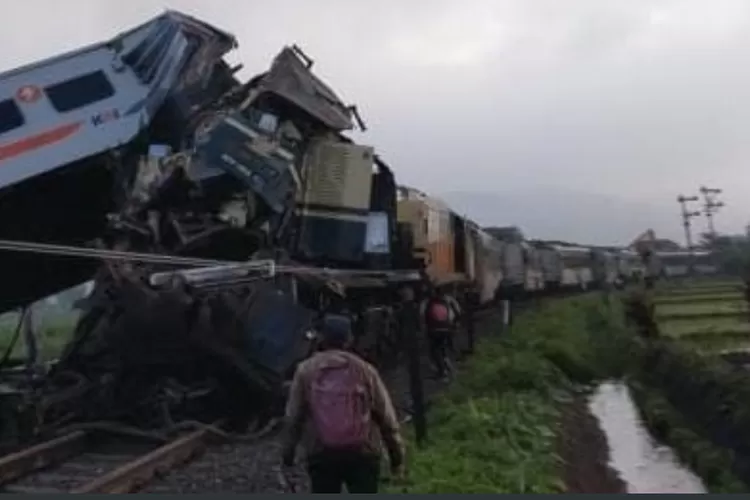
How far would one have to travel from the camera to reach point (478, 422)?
11992mm

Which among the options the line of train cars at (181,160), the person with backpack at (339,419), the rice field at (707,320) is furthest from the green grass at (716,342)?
the person with backpack at (339,419)

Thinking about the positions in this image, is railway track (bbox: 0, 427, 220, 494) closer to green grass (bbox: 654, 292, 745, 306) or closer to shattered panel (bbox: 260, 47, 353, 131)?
shattered panel (bbox: 260, 47, 353, 131)

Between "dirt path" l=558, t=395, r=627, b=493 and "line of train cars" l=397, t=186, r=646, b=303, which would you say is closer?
"dirt path" l=558, t=395, r=627, b=493

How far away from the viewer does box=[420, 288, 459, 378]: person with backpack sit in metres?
18.2

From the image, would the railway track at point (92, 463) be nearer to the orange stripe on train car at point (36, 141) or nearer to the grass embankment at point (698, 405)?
the orange stripe on train car at point (36, 141)

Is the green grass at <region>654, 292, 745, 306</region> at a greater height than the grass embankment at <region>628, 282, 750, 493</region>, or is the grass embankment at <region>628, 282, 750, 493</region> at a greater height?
the green grass at <region>654, 292, 745, 306</region>

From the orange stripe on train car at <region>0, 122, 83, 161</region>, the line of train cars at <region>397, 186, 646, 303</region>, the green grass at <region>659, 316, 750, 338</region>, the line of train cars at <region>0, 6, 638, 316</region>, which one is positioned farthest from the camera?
the green grass at <region>659, 316, 750, 338</region>

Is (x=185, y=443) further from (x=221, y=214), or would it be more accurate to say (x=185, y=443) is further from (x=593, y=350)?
(x=593, y=350)

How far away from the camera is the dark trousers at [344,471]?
230 inches

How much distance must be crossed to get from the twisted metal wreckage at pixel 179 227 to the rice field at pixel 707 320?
30.4 ft

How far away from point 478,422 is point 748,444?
9.41 ft

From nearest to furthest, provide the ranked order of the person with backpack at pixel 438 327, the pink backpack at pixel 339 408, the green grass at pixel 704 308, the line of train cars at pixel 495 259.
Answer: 1. the pink backpack at pixel 339 408
2. the person with backpack at pixel 438 327
3. the line of train cars at pixel 495 259
4. the green grass at pixel 704 308

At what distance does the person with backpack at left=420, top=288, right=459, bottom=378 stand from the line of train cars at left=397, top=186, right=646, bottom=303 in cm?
97

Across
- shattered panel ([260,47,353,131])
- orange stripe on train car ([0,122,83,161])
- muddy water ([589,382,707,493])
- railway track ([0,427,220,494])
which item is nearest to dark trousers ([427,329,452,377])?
muddy water ([589,382,707,493])
